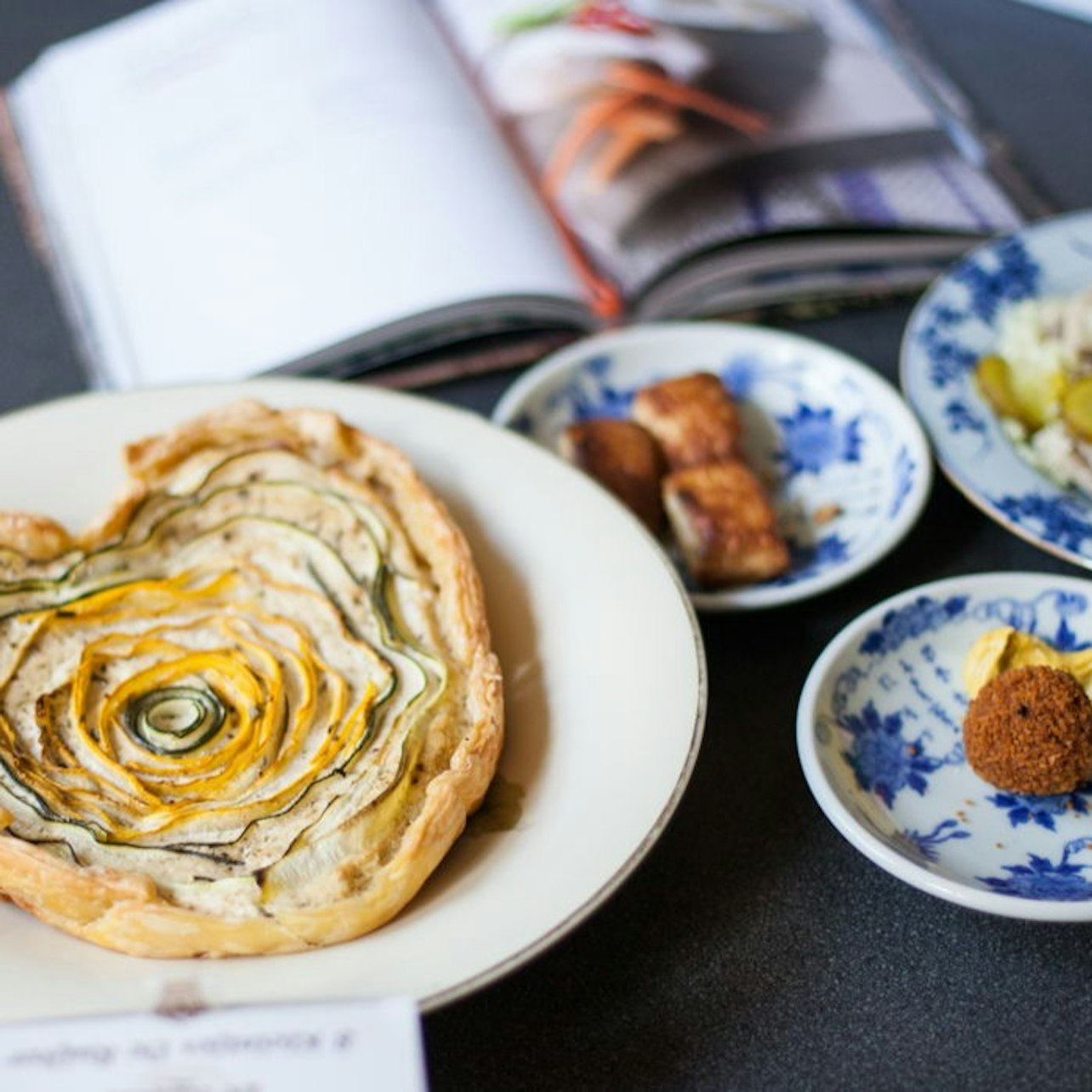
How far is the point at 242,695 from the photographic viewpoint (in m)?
1.12

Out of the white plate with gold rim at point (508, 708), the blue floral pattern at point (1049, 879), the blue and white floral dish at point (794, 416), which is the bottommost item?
the blue floral pattern at point (1049, 879)

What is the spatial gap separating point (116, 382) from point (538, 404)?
1.71 ft

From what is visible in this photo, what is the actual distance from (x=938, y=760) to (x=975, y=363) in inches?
21.5

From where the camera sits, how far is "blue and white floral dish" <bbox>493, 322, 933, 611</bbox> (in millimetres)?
1456

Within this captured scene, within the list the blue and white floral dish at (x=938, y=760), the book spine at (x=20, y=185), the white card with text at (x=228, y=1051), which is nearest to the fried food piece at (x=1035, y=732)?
the blue and white floral dish at (x=938, y=760)

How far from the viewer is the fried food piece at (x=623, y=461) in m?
1.47

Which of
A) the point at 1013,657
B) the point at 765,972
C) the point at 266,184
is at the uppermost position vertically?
the point at 266,184

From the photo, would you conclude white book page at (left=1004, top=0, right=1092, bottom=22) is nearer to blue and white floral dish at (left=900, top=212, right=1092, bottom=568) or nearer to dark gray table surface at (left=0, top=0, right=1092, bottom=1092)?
blue and white floral dish at (left=900, top=212, right=1092, bottom=568)

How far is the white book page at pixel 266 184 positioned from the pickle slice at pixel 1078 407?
569 millimetres

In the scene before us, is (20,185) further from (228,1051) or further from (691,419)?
(228,1051)

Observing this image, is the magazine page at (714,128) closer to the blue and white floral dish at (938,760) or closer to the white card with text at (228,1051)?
the blue and white floral dish at (938,760)

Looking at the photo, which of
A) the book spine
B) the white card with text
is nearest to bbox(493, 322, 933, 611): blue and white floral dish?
the white card with text

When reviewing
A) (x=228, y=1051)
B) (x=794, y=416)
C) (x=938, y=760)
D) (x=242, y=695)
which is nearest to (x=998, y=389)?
(x=794, y=416)

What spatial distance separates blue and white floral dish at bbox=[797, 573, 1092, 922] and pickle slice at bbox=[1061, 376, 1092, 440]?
21 centimetres
